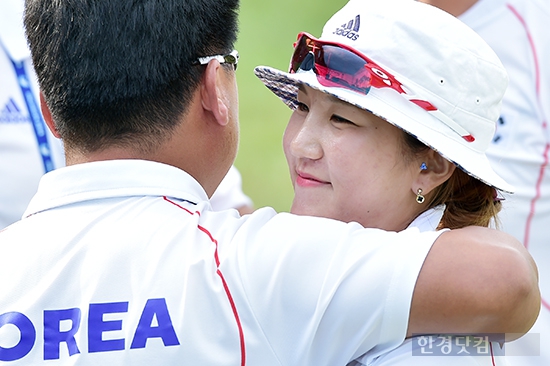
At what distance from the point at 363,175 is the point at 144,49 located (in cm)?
64

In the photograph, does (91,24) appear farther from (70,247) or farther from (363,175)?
(363,175)

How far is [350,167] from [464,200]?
1.17ft

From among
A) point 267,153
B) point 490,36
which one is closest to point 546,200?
point 490,36

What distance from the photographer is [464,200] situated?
2213mm

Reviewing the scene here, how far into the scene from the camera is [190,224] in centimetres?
176

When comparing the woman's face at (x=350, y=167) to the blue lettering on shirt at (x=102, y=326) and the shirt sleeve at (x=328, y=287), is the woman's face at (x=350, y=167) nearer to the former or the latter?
the shirt sleeve at (x=328, y=287)

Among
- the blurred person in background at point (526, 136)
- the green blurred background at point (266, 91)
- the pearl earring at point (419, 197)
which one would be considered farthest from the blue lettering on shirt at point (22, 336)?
the green blurred background at point (266, 91)

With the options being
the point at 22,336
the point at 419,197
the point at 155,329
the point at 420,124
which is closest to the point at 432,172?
the point at 419,197

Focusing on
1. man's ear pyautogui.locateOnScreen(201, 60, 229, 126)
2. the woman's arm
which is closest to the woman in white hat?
man's ear pyautogui.locateOnScreen(201, 60, 229, 126)

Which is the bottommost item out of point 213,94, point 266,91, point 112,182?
point 266,91

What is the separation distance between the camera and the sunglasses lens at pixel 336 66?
2.04 m

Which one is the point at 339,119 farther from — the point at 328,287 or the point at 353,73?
the point at 328,287

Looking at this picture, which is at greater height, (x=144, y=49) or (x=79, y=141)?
(x=144, y=49)

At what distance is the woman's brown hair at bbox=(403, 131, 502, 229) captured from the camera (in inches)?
86.0
